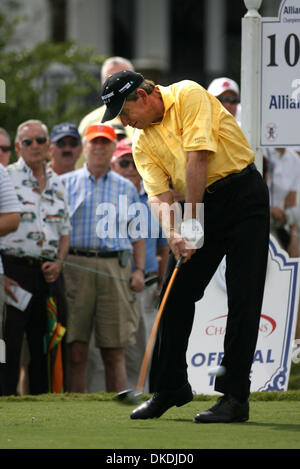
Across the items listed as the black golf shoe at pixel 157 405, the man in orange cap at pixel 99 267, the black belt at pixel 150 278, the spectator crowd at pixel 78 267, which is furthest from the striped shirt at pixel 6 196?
the black belt at pixel 150 278

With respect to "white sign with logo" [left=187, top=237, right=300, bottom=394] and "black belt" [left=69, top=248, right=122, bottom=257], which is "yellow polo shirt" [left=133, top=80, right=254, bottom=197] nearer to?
"white sign with logo" [left=187, top=237, right=300, bottom=394]

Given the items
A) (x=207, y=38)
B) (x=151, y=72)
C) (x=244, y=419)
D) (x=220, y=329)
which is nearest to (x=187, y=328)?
(x=244, y=419)

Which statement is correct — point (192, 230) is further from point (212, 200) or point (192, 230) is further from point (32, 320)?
point (32, 320)

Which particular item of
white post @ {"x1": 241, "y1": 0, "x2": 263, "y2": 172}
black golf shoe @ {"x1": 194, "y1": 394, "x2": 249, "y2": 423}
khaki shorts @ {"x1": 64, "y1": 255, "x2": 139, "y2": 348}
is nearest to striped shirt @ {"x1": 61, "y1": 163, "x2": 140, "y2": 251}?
khaki shorts @ {"x1": 64, "y1": 255, "x2": 139, "y2": 348}

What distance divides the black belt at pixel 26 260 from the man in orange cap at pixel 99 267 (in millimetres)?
370

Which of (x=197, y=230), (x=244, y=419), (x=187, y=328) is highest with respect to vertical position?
(x=197, y=230)

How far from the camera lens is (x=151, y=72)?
66.2 feet

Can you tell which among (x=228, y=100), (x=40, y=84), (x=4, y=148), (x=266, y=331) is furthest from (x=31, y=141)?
(x=40, y=84)

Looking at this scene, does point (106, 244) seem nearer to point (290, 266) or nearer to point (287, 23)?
point (290, 266)

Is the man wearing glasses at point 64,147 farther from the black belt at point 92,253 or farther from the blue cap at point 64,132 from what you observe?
the black belt at point 92,253

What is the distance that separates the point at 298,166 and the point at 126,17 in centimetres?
1242

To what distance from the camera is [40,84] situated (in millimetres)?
16094

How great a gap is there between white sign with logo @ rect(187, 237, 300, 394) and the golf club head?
1.25 metres

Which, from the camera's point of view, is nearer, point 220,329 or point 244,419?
point 244,419
